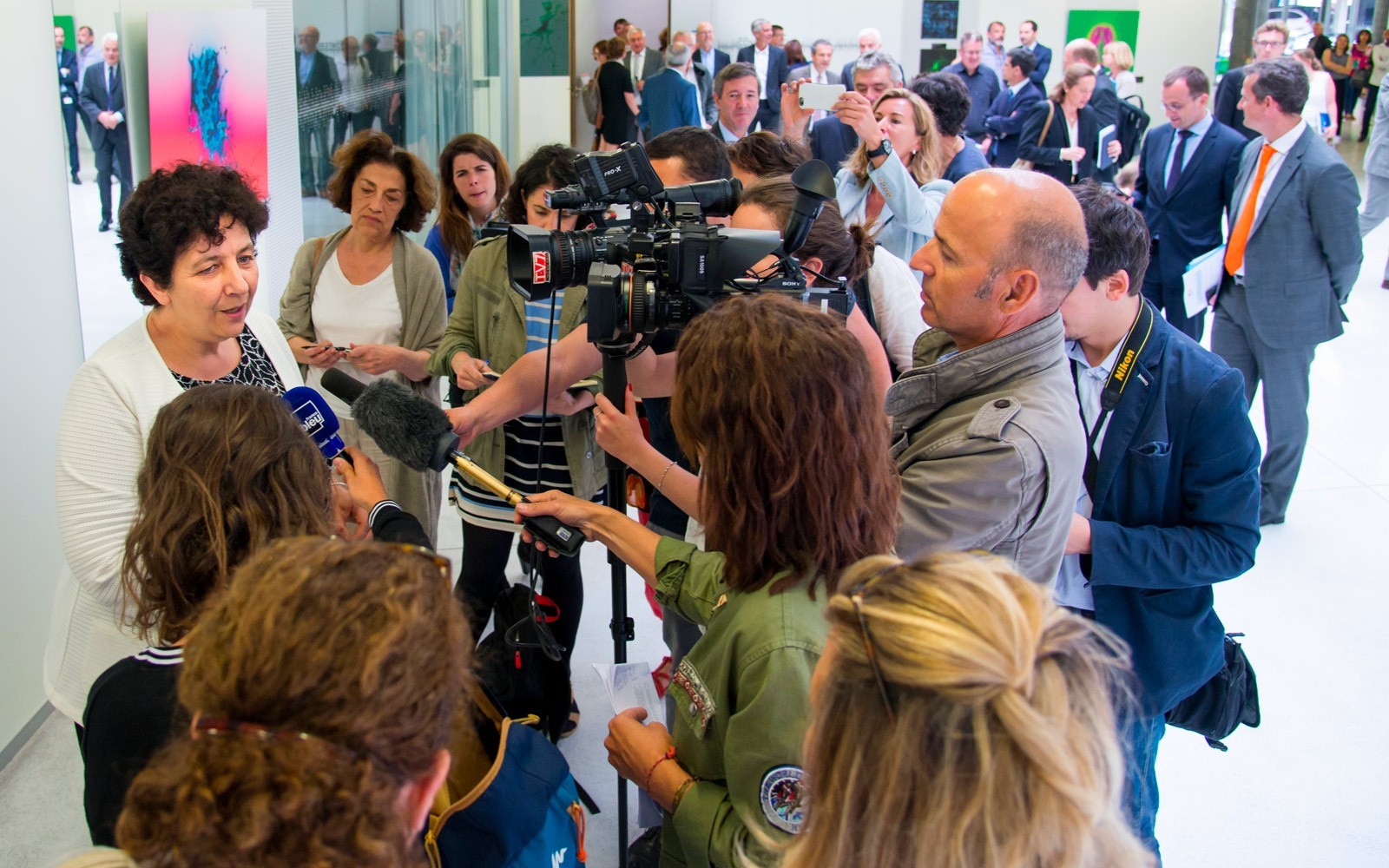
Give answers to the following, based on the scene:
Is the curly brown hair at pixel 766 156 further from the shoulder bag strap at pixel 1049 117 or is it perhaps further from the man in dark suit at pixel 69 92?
the shoulder bag strap at pixel 1049 117

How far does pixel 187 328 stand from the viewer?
73.7 inches

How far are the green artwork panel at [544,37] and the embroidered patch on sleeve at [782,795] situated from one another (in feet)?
31.0

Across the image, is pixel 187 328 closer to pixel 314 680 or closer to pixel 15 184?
pixel 15 184

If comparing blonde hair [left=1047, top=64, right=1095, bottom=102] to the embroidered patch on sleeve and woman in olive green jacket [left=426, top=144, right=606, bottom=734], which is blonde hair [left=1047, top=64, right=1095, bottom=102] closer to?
woman in olive green jacket [left=426, top=144, right=606, bottom=734]

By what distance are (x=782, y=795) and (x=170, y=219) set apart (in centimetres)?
143

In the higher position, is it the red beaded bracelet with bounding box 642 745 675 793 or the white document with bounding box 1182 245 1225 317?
the white document with bounding box 1182 245 1225 317

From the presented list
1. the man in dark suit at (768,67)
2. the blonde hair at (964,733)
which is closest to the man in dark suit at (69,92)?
the blonde hair at (964,733)

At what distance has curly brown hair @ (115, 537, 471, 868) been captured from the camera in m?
0.75

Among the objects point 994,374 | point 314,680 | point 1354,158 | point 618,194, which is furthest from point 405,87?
point 1354,158

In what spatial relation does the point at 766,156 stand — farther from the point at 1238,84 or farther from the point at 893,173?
the point at 1238,84

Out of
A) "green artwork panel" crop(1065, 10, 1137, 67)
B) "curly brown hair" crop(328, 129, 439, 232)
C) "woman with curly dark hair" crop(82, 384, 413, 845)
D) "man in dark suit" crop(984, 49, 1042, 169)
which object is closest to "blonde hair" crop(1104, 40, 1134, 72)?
"man in dark suit" crop(984, 49, 1042, 169)

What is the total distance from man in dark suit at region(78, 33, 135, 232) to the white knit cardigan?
126 cm

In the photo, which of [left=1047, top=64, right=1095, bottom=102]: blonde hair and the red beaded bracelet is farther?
[left=1047, top=64, right=1095, bottom=102]: blonde hair

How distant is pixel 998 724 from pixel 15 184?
259cm
